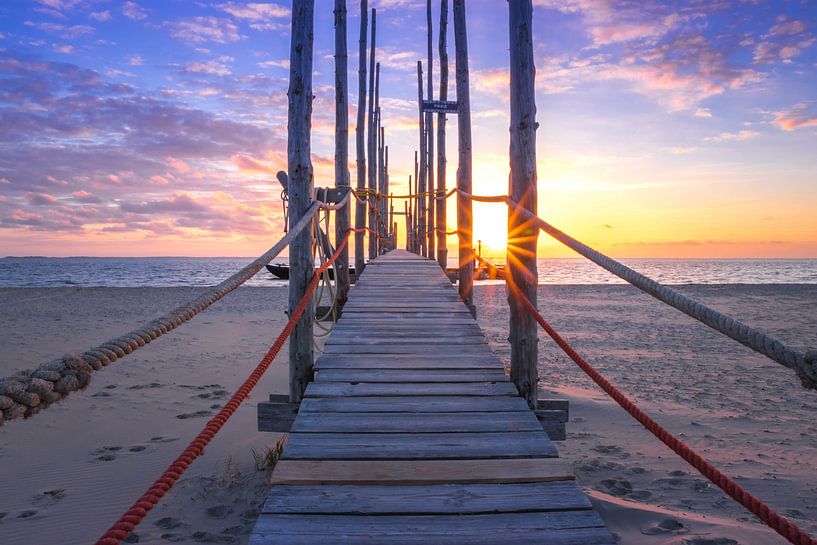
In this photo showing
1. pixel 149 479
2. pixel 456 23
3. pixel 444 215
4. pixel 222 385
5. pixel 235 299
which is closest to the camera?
pixel 149 479

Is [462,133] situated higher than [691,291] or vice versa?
[462,133]

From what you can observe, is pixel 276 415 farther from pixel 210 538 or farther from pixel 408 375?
pixel 408 375

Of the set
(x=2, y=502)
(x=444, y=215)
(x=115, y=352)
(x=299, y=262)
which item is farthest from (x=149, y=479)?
(x=444, y=215)

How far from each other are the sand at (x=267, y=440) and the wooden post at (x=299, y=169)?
4.16ft

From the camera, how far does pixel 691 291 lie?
26953 millimetres

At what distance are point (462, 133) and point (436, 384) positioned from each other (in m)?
5.56

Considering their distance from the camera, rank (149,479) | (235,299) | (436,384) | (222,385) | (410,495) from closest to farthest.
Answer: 1. (410,495)
2. (436,384)
3. (149,479)
4. (222,385)
5. (235,299)

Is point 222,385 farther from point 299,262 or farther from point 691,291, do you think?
point 691,291

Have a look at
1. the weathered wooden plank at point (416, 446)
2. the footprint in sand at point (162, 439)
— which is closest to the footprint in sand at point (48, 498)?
the footprint in sand at point (162, 439)

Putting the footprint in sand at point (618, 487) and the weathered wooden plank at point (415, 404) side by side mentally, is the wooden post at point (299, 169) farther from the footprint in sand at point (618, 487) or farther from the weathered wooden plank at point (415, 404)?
the footprint in sand at point (618, 487)

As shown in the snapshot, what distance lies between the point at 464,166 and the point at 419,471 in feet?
20.5

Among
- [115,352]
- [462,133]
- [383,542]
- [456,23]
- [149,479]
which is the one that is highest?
[456,23]

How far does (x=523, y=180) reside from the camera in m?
3.67

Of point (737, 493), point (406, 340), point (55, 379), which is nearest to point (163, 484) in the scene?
point (55, 379)
